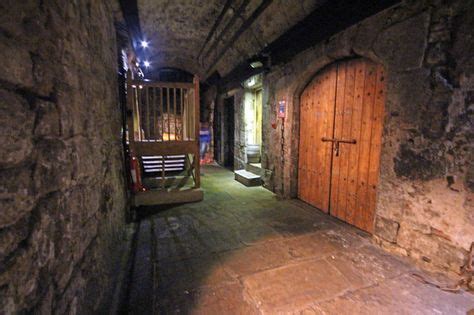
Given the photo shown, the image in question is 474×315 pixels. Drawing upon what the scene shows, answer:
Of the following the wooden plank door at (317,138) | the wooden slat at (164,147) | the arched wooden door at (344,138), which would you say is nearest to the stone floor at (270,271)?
the arched wooden door at (344,138)

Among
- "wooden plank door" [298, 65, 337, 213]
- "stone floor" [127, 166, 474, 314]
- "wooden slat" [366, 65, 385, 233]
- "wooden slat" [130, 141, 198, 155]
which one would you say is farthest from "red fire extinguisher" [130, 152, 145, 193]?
"wooden slat" [366, 65, 385, 233]

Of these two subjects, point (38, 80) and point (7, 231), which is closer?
point (7, 231)

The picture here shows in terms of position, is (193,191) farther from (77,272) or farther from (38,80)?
(38,80)

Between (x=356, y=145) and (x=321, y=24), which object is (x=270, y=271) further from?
(x=321, y=24)

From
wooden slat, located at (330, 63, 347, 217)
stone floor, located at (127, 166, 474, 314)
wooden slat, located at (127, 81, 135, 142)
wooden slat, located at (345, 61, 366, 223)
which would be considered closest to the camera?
stone floor, located at (127, 166, 474, 314)

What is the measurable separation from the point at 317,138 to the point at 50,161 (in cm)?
334

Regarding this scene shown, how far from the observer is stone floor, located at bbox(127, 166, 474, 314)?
5.68 feet

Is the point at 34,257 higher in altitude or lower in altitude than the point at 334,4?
lower

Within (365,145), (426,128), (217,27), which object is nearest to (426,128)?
(426,128)

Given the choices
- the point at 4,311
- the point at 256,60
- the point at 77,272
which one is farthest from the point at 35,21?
the point at 256,60

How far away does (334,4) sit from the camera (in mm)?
2871

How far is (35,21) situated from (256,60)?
395 cm

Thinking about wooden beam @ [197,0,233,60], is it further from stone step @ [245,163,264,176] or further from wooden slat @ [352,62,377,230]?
stone step @ [245,163,264,176]

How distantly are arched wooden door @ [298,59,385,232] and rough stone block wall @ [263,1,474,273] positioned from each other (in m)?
0.31
